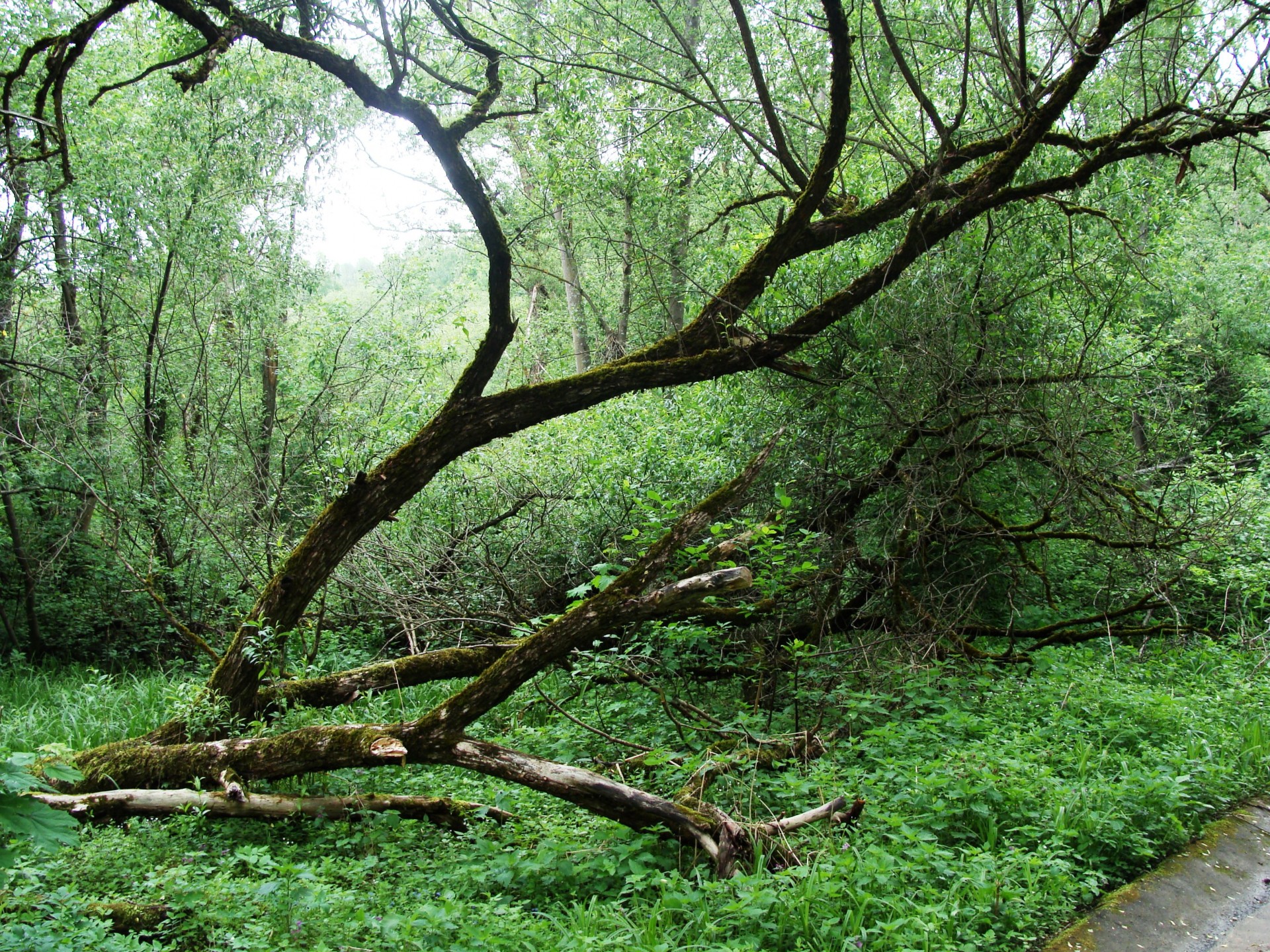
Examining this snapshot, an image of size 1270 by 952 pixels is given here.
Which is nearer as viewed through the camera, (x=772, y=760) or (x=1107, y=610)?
(x=772, y=760)

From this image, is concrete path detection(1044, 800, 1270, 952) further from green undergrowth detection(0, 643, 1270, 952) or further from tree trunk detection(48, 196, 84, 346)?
tree trunk detection(48, 196, 84, 346)

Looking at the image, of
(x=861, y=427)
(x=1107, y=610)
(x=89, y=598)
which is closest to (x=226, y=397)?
(x=89, y=598)

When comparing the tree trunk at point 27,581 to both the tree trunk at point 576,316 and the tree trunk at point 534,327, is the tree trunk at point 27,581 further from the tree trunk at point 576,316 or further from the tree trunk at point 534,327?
the tree trunk at point 576,316

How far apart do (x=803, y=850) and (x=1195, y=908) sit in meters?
1.55

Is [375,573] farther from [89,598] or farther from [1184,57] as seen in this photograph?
[1184,57]

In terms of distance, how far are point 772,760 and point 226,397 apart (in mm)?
7429

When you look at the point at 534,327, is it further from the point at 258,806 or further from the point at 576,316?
the point at 258,806

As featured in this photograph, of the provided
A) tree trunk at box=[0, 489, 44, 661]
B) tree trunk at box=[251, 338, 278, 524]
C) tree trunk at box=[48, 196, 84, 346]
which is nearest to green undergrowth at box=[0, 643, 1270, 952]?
tree trunk at box=[251, 338, 278, 524]

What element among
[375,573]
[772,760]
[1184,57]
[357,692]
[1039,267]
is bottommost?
[772,760]

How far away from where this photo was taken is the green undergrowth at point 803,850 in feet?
9.57

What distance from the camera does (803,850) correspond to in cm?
347

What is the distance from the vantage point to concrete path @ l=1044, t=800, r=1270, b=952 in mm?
3012

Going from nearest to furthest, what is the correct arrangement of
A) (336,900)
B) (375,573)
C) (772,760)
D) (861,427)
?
(336,900)
(772,760)
(861,427)
(375,573)

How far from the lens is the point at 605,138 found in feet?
28.7
